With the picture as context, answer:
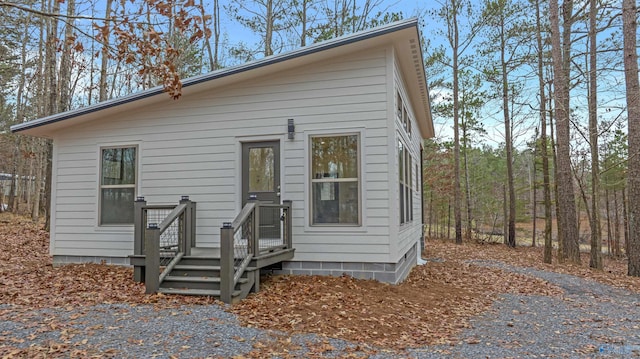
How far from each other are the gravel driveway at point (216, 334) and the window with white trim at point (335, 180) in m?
2.19

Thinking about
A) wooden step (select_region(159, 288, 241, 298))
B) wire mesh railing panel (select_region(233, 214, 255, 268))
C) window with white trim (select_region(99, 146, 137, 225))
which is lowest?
wooden step (select_region(159, 288, 241, 298))

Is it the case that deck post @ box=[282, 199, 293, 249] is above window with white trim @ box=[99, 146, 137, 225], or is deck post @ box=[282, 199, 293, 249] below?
below

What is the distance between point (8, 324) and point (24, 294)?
149 centimetres

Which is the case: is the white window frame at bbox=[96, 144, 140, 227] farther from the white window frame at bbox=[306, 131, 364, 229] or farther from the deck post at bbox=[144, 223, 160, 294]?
the white window frame at bbox=[306, 131, 364, 229]

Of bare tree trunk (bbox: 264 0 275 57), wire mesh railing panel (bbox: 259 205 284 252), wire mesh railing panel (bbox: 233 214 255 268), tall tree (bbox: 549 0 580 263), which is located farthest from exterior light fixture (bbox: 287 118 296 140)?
bare tree trunk (bbox: 264 0 275 57)

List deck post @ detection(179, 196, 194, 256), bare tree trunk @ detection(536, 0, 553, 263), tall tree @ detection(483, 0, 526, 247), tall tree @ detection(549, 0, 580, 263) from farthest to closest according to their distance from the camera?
tall tree @ detection(483, 0, 526, 247) < bare tree trunk @ detection(536, 0, 553, 263) < tall tree @ detection(549, 0, 580, 263) < deck post @ detection(179, 196, 194, 256)

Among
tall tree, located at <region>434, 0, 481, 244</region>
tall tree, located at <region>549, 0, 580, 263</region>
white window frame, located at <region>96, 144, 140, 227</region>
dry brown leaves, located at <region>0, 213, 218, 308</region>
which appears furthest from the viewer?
tall tree, located at <region>434, 0, 481, 244</region>

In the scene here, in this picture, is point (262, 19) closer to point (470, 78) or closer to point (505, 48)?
point (470, 78)

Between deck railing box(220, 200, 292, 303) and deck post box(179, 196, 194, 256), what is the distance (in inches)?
27.9

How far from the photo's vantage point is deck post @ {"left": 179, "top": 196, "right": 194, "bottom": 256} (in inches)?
237

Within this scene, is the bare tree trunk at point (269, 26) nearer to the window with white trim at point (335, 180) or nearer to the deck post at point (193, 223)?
the deck post at point (193, 223)

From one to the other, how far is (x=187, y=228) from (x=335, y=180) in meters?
2.31

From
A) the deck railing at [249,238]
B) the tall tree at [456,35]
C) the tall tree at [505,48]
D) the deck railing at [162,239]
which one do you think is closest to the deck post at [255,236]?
the deck railing at [249,238]

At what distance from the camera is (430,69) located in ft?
59.7
